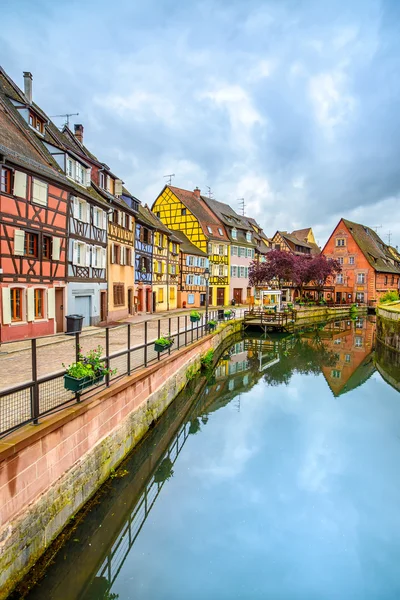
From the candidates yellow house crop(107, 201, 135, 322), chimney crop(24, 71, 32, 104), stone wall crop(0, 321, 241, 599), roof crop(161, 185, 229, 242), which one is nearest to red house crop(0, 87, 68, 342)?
chimney crop(24, 71, 32, 104)

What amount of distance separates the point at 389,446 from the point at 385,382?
8.11 meters

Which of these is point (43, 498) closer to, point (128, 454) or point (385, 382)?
point (128, 454)

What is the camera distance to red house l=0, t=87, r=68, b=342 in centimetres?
1336

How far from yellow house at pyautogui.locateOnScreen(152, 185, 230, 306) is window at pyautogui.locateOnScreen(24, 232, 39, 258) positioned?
24758mm

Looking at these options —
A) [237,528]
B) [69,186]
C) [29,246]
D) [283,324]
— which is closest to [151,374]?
[237,528]

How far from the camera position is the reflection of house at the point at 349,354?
60.1 ft

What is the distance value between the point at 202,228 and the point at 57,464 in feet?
112

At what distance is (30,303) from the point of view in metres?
14.5

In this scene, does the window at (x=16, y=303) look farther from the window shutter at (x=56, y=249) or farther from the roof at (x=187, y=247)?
the roof at (x=187, y=247)

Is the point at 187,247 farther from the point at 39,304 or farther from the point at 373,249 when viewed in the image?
the point at 373,249

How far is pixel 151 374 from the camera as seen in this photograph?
1019 cm

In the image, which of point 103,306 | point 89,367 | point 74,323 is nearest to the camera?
point 89,367

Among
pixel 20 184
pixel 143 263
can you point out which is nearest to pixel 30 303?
pixel 20 184

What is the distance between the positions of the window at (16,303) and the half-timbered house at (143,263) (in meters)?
12.5
